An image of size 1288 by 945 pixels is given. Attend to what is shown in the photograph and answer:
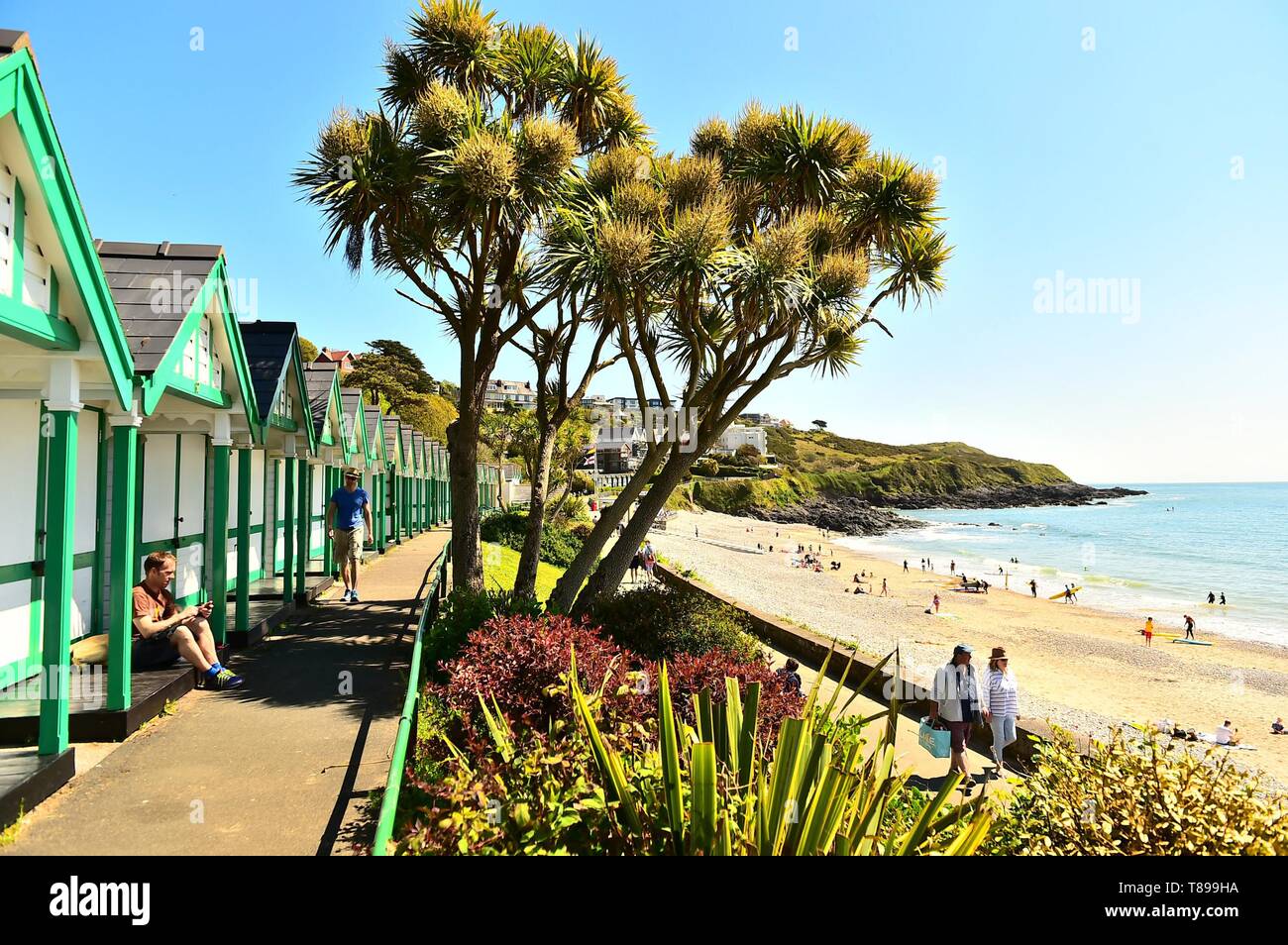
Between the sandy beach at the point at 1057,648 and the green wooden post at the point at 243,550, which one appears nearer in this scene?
the green wooden post at the point at 243,550

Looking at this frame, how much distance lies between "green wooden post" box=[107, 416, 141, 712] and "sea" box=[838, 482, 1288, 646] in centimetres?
3639

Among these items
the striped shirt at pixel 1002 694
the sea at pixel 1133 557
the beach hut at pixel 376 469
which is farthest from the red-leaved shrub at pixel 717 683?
the sea at pixel 1133 557

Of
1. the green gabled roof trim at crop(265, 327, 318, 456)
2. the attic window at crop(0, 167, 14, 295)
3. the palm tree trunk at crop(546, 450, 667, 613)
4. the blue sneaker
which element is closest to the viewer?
the attic window at crop(0, 167, 14, 295)

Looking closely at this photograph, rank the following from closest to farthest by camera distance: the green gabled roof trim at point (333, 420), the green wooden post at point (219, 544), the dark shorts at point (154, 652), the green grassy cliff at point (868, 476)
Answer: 1. the dark shorts at point (154, 652)
2. the green wooden post at point (219, 544)
3. the green gabled roof trim at point (333, 420)
4. the green grassy cliff at point (868, 476)

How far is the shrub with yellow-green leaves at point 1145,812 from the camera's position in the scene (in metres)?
4.15

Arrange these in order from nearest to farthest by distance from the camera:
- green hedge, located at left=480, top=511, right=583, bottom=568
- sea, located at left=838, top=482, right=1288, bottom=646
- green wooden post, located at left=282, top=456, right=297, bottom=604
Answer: green wooden post, located at left=282, top=456, right=297, bottom=604 < green hedge, located at left=480, top=511, right=583, bottom=568 < sea, located at left=838, top=482, right=1288, bottom=646

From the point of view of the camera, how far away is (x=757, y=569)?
4466cm

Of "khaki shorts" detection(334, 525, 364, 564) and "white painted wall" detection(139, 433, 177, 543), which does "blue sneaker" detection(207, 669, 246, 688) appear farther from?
"khaki shorts" detection(334, 525, 364, 564)

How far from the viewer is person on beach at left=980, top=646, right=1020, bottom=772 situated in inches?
331

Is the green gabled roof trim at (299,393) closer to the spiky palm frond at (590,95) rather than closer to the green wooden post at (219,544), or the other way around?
the green wooden post at (219,544)

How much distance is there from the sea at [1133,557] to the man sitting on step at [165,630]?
116ft

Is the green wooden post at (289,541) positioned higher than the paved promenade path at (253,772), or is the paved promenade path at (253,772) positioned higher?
the green wooden post at (289,541)

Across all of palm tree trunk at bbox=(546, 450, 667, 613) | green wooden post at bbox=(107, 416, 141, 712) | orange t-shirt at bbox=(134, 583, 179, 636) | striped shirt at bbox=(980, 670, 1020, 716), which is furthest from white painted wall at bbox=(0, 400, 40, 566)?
striped shirt at bbox=(980, 670, 1020, 716)
